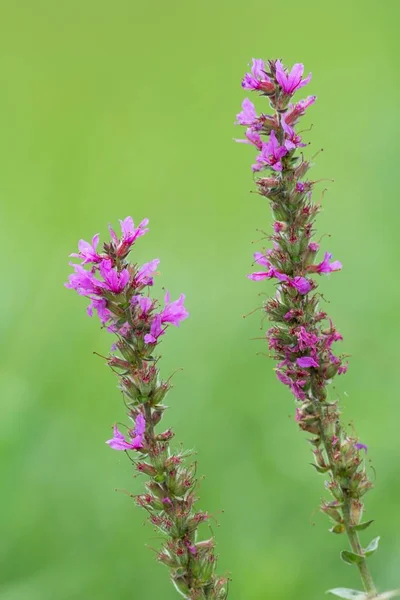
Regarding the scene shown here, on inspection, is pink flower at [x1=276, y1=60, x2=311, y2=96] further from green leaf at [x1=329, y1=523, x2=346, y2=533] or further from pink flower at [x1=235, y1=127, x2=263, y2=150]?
green leaf at [x1=329, y1=523, x2=346, y2=533]

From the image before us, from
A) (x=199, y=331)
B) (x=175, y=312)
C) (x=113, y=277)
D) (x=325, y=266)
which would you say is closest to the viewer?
(x=113, y=277)

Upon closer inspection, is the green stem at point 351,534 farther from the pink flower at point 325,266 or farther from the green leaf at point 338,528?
the pink flower at point 325,266

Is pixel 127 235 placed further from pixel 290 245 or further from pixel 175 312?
pixel 290 245

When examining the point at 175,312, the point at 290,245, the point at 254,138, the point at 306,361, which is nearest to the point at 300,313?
the point at 306,361

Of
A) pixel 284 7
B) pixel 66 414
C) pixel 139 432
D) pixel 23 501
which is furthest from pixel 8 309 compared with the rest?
pixel 284 7

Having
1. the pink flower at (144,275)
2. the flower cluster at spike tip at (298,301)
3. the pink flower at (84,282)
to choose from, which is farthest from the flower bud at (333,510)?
the pink flower at (84,282)

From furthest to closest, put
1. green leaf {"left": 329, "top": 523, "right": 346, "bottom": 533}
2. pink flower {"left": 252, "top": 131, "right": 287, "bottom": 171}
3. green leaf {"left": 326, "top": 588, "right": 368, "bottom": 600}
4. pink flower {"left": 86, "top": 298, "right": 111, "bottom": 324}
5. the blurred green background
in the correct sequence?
the blurred green background < green leaf {"left": 329, "top": 523, "right": 346, "bottom": 533} < pink flower {"left": 252, "top": 131, "right": 287, "bottom": 171} < pink flower {"left": 86, "top": 298, "right": 111, "bottom": 324} < green leaf {"left": 326, "top": 588, "right": 368, "bottom": 600}

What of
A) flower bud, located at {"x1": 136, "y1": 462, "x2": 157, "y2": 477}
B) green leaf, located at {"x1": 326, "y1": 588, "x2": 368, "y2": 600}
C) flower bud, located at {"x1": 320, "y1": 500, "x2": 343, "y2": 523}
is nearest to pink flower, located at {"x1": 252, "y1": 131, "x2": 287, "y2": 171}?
flower bud, located at {"x1": 136, "y1": 462, "x2": 157, "y2": 477}
